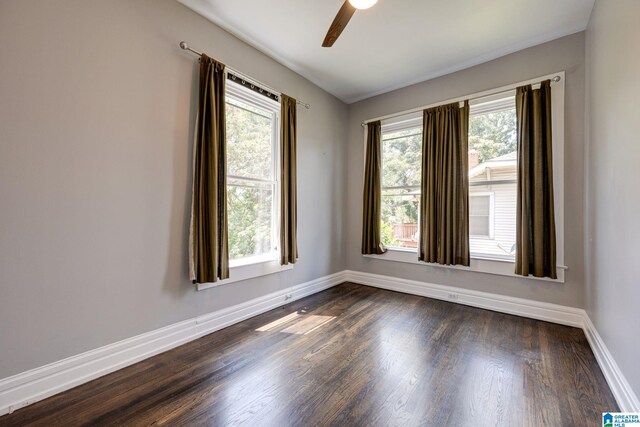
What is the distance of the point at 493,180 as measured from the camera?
312 centimetres

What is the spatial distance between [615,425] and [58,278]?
3.33 meters

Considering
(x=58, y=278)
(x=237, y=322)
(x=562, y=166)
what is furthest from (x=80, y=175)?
(x=562, y=166)

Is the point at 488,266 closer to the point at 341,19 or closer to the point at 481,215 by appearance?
the point at 481,215

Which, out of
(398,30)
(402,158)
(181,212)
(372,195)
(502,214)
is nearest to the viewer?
(181,212)

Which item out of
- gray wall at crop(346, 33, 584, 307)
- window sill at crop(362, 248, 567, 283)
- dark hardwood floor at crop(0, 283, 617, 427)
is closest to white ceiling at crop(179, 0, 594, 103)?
gray wall at crop(346, 33, 584, 307)

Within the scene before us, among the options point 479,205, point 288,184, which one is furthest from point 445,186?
point 288,184

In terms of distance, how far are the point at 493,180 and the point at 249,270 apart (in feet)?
9.76

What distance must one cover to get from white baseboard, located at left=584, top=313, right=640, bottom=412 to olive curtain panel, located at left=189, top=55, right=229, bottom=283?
111 inches

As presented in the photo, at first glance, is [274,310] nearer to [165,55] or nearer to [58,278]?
[58,278]

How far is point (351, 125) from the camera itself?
442 cm

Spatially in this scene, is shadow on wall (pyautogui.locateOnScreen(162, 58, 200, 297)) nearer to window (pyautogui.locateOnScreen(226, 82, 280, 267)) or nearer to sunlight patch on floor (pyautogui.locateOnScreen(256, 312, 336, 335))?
window (pyautogui.locateOnScreen(226, 82, 280, 267))

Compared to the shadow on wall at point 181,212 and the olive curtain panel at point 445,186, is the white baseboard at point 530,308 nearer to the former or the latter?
the olive curtain panel at point 445,186

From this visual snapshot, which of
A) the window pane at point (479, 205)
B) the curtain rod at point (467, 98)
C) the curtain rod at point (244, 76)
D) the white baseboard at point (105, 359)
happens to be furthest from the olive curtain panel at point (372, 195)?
the white baseboard at point (105, 359)

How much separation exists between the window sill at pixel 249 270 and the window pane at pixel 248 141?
969 mm
